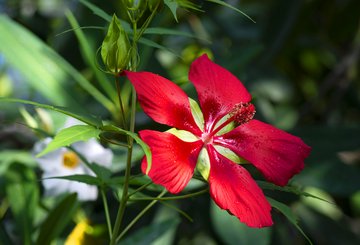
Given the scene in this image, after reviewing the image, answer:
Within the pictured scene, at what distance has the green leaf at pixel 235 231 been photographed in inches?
49.3

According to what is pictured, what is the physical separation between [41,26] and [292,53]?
0.79 meters

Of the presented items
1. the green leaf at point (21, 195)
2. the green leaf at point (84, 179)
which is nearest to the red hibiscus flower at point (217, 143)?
the green leaf at point (84, 179)

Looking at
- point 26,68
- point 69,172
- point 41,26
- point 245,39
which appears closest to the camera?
point 69,172

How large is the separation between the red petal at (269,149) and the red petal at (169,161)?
7 cm

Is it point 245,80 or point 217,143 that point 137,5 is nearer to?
point 217,143

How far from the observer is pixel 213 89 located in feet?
2.45

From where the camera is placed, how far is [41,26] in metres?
1.90

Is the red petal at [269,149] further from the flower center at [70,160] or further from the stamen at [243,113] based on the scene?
the flower center at [70,160]

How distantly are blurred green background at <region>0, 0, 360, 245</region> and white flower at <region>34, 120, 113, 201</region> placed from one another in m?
0.07

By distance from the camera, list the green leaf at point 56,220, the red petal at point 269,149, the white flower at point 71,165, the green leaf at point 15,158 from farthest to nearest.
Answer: the green leaf at point 15,158, the white flower at point 71,165, the green leaf at point 56,220, the red petal at point 269,149

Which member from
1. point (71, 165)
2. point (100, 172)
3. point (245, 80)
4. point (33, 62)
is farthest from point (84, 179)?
point (245, 80)

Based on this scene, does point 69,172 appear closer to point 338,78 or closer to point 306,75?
point 338,78

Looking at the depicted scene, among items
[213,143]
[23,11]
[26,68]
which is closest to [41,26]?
[23,11]

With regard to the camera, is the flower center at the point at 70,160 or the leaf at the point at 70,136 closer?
the leaf at the point at 70,136
